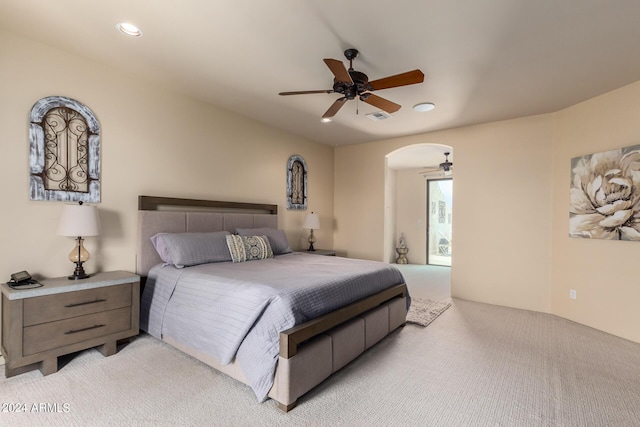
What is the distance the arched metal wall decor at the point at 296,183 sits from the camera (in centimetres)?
507

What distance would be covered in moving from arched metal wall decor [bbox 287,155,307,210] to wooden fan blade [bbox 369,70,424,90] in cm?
276

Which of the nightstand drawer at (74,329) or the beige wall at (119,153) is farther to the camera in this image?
the beige wall at (119,153)

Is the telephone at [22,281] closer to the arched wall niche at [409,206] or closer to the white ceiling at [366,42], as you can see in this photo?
the white ceiling at [366,42]

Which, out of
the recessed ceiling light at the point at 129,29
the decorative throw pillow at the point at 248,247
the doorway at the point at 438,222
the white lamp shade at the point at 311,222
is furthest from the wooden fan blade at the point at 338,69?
the doorway at the point at 438,222

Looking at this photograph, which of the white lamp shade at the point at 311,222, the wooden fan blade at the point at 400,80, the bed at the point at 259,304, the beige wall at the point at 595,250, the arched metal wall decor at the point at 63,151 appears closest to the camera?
the bed at the point at 259,304

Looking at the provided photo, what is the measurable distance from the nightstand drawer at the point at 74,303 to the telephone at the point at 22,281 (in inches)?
6.3

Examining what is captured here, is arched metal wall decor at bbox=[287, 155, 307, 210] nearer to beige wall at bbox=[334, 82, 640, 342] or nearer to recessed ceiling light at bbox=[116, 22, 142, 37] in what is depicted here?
beige wall at bbox=[334, 82, 640, 342]

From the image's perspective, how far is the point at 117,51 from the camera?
2654 mm

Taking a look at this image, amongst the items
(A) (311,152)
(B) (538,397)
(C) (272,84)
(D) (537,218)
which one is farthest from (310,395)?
(A) (311,152)

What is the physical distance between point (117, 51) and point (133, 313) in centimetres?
233

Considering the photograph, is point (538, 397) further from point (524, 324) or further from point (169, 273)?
point (169, 273)

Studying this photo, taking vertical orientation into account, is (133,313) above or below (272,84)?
below

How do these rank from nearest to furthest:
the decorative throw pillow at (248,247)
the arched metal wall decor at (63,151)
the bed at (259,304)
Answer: the bed at (259,304), the arched metal wall decor at (63,151), the decorative throw pillow at (248,247)

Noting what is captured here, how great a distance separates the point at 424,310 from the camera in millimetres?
3939
